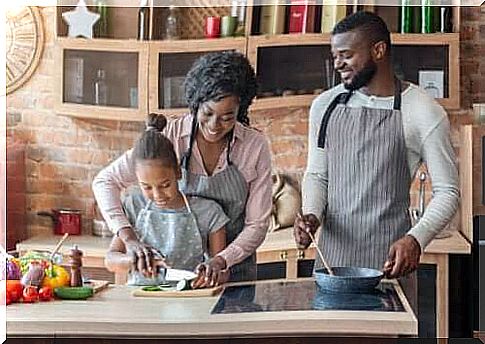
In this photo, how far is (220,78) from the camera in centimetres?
323

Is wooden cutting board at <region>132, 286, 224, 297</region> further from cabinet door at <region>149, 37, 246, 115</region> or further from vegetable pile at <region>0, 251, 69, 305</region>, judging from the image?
cabinet door at <region>149, 37, 246, 115</region>

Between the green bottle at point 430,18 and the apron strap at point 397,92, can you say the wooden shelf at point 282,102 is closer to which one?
the apron strap at point 397,92

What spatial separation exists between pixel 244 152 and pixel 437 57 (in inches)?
22.9

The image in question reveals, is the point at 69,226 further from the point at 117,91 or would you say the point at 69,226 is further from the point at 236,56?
the point at 236,56

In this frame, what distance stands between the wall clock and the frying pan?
97 cm

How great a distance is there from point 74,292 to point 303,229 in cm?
65

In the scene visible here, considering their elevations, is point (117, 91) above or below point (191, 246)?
above

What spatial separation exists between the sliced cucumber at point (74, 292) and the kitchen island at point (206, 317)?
0.02m

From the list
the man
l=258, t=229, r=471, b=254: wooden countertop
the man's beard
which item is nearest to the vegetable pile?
l=258, t=229, r=471, b=254: wooden countertop

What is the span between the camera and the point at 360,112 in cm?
322

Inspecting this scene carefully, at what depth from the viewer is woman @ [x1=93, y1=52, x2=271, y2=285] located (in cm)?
323

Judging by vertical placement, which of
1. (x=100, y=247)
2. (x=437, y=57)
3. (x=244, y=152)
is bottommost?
(x=100, y=247)

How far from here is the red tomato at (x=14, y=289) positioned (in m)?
3.22

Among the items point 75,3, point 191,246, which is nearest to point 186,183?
point 191,246
